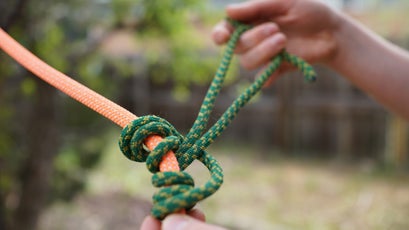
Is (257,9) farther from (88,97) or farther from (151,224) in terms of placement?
(151,224)

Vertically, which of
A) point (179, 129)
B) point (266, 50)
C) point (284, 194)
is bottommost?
point (266, 50)

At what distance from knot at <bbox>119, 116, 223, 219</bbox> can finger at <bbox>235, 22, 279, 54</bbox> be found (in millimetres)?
406

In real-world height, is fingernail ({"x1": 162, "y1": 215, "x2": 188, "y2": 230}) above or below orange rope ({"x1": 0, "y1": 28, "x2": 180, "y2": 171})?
below

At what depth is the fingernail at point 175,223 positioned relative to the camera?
1.12 feet

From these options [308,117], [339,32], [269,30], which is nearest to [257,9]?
[269,30]

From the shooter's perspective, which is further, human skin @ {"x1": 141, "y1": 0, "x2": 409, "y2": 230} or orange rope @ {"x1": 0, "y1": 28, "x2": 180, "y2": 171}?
human skin @ {"x1": 141, "y1": 0, "x2": 409, "y2": 230}

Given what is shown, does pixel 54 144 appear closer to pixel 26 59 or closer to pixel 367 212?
pixel 26 59

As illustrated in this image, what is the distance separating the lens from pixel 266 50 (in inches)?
30.6

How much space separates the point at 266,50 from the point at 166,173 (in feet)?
1.52

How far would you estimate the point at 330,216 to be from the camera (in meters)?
2.24

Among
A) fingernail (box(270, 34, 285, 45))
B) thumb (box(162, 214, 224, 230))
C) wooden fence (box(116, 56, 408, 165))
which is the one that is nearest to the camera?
thumb (box(162, 214, 224, 230))

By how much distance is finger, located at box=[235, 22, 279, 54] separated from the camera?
79cm

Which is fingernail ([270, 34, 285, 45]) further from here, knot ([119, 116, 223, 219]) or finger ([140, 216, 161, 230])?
finger ([140, 216, 161, 230])

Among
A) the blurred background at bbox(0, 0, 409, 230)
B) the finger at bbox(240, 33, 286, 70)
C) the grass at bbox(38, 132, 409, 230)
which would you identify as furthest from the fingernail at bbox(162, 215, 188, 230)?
the grass at bbox(38, 132, 409, 230)
